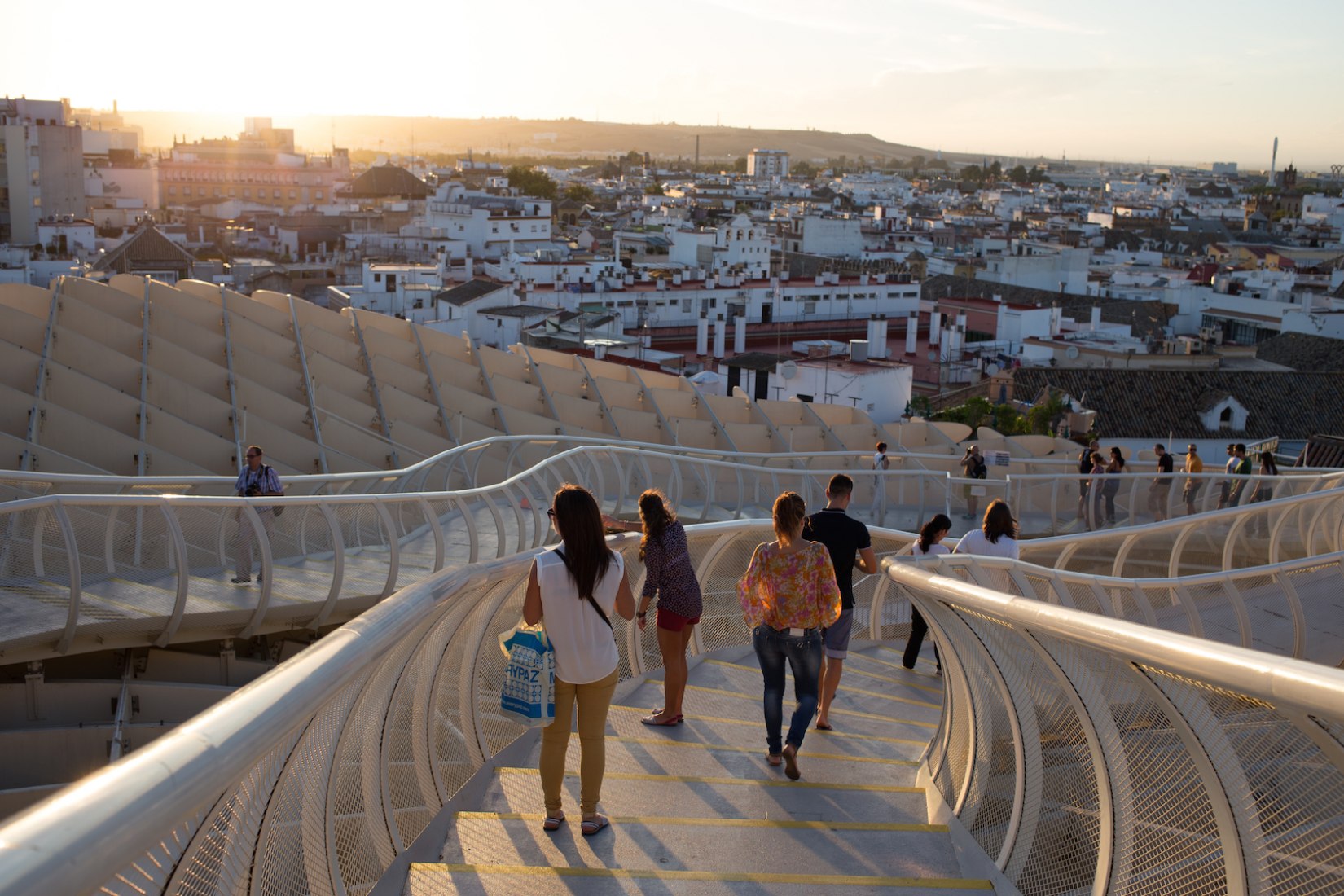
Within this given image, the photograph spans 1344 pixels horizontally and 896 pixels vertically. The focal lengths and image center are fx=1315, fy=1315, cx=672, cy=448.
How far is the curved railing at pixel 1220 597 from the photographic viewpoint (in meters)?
5.48

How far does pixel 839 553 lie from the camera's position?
19.3ft

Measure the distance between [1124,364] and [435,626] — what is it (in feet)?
144

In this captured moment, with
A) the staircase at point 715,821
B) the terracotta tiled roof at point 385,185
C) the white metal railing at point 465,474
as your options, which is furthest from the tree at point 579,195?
the staircase at point 715,821

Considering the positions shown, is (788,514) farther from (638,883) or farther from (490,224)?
(490,224)

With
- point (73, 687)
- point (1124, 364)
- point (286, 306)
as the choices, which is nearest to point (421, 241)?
point (1124, 364)

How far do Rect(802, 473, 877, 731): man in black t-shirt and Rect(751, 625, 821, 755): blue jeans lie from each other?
51 centimetres

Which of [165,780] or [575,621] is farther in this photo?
[575,621]

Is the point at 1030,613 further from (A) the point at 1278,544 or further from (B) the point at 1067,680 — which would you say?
(A) the point at 1278,544

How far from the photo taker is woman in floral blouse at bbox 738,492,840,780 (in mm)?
5184

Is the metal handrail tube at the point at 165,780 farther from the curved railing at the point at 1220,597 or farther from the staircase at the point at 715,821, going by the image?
the curved railing at the point at 1220,597

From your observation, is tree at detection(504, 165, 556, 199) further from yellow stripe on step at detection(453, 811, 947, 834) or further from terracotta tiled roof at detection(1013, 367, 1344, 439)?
yellow stripe on step at detection(453, 811, 947, 834)

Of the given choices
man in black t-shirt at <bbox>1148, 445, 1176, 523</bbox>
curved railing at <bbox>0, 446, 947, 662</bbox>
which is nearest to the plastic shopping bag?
curved railing at <bbox>0, 446, 947, 662</bbox>

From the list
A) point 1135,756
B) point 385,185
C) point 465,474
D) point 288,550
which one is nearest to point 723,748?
point 1135,756

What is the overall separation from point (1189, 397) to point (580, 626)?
114 feet
